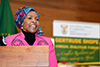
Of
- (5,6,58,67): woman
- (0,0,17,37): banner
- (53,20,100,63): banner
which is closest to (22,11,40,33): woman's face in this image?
(5,6,58,67): woman

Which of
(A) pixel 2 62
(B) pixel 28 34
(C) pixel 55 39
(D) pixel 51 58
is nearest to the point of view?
(A) pixel 2 62

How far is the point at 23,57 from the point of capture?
714 millimetres

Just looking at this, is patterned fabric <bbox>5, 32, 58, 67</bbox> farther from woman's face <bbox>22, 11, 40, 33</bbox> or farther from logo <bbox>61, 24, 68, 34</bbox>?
logo <bbox>61, 24, 68, 34</bbox>

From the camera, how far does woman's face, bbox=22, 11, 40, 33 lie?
1.23 m

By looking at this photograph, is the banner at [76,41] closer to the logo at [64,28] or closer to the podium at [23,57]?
the logo at [64,28]

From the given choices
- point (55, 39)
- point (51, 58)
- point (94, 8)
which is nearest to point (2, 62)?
point (51, 58)

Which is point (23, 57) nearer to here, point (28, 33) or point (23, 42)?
point (23, 42)

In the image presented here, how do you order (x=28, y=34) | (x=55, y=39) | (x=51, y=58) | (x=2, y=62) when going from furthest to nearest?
(x=55, y=39)
(x=28, y=34)
(x=51, y=58)
(x=2, y=62)

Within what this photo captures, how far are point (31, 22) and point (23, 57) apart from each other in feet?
1.86

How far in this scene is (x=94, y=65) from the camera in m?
2.41

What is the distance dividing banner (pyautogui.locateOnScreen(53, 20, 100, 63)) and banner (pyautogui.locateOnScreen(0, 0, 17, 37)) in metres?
0.85

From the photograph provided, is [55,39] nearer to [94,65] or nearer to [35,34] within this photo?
[94,65]

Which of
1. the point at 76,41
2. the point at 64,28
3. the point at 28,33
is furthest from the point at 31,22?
the point at 76,41

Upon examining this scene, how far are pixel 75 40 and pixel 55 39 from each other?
363 mm
